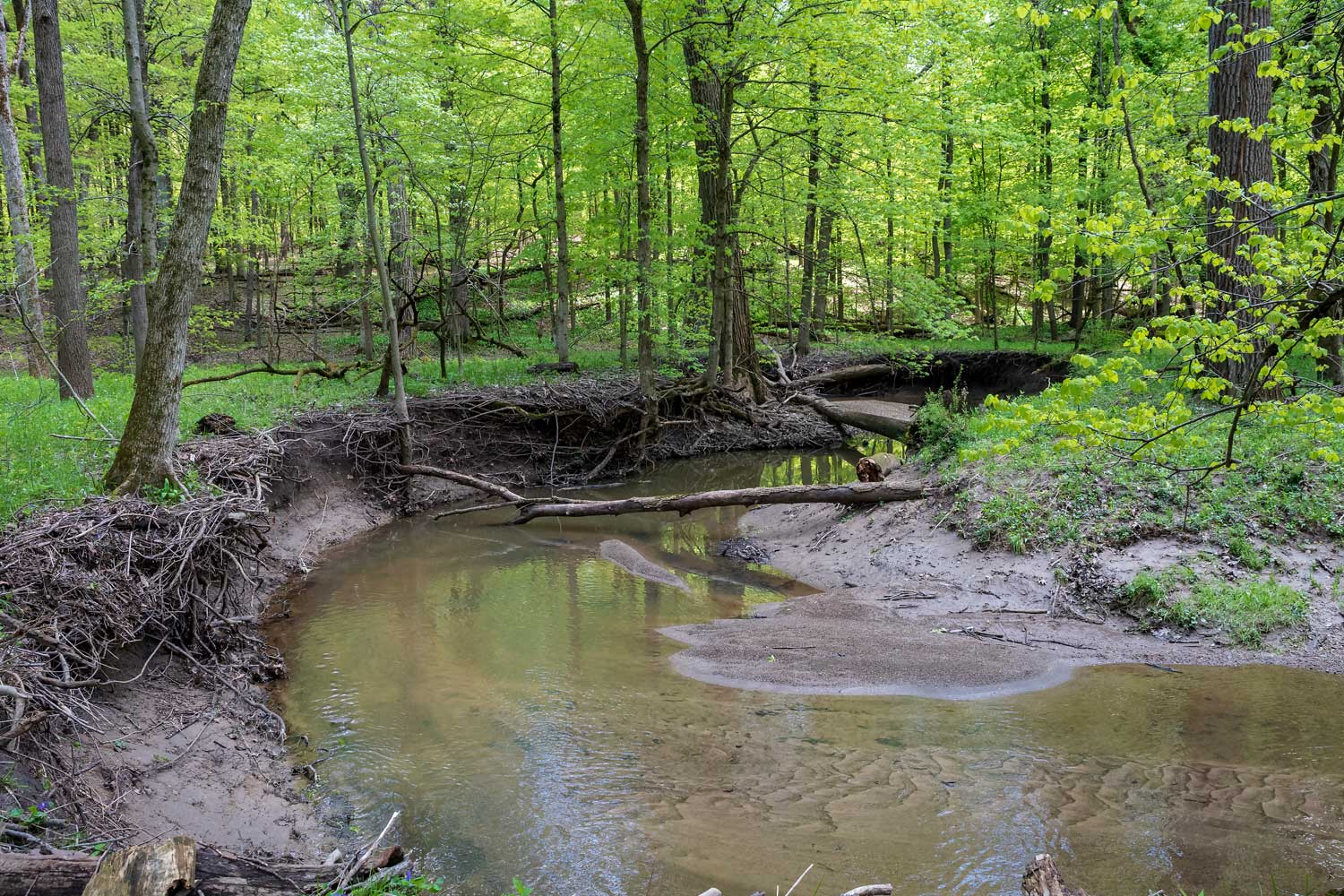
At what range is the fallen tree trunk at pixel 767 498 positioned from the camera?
1041 cm

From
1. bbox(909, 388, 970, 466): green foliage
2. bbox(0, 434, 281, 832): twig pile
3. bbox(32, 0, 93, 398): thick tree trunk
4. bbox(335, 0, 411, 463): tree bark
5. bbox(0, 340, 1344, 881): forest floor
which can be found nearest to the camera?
bbox(0, 434, 281, 832): twig pile

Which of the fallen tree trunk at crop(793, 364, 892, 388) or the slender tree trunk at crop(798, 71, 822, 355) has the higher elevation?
the slender tree trunk at crop(798, 71, 822, 355)

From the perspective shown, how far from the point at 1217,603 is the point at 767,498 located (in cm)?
514

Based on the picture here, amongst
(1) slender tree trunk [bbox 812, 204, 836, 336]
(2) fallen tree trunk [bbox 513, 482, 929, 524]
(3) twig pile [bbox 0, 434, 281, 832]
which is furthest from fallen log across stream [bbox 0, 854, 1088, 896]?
(1) slender tree trunk [bbox 812, 204, 836, 336]

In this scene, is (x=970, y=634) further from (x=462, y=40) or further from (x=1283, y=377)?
(x=462, y=40)

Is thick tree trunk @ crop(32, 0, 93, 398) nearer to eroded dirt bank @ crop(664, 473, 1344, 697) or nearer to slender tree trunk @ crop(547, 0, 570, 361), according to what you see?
slender tree trunk @ crop(547, 0, 570, 361)

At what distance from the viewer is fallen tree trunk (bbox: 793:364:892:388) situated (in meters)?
19.6

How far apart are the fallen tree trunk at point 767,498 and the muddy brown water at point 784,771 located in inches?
111

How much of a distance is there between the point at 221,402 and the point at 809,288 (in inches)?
524

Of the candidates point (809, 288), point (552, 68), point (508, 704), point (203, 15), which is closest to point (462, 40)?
point (552, 68)

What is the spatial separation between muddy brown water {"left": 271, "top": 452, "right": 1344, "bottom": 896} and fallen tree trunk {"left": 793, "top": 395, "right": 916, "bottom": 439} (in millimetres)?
7815

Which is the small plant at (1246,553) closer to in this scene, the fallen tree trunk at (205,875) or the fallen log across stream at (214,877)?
the fallen log across stream at (214,877)

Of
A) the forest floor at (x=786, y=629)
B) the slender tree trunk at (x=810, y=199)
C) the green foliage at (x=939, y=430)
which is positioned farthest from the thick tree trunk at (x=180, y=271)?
the green foliage at (x=939, y=430)

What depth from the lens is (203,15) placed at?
21156mm
